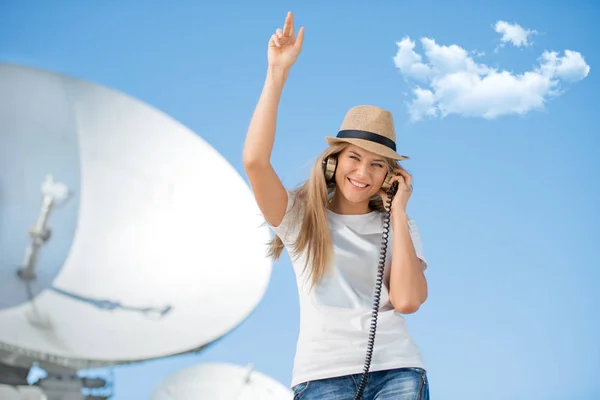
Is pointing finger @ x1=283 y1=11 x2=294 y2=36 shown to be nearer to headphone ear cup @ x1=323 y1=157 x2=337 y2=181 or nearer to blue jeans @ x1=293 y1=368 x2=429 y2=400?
headphone ear cup @ x1=323 y1=157 x2=337 y2=181

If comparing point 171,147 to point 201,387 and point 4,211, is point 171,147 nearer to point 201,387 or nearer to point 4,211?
point 4,211

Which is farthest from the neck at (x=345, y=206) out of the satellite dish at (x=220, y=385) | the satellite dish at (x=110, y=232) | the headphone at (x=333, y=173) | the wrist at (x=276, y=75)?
the satellite dish at (x=220, y=385)

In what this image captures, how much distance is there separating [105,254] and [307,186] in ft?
19.1

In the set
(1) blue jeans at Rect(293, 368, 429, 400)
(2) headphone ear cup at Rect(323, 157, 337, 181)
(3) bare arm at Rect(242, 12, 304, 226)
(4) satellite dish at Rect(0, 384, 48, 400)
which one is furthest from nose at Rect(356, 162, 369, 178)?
(4) satellite dish at Rect(0, 384, 48, 400)

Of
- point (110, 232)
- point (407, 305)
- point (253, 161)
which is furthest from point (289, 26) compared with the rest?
point (110, 232)

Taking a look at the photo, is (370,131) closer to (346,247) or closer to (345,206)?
(345,206)

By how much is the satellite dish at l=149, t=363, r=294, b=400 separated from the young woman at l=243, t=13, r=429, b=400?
10194mm

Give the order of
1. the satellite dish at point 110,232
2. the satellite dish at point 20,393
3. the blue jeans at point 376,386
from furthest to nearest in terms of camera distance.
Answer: the satellite dish at point 20,393
the satellite dish at point 110,232
the blue jeans at point 376,386

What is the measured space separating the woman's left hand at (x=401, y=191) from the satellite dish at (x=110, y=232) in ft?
16.4


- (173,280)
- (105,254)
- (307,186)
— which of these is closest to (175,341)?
(173,280)

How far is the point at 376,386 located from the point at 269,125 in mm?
1194

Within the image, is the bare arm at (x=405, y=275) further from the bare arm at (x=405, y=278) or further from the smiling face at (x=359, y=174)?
the smiling face at (x=359, y=174)

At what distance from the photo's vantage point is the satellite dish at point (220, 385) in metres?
13.3

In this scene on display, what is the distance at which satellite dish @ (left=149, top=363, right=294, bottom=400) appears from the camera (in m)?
13.3
